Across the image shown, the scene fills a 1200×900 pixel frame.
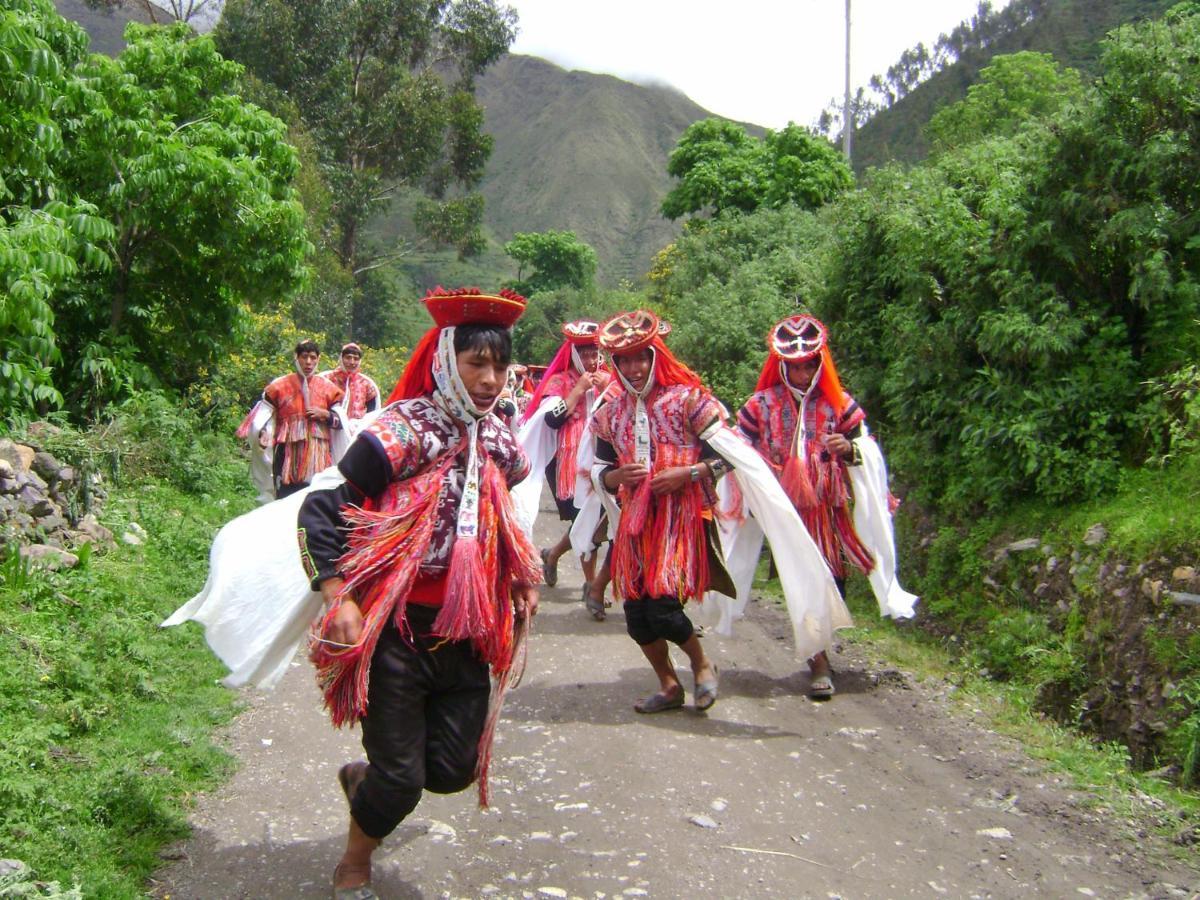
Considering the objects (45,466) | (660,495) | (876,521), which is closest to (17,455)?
(45,466)

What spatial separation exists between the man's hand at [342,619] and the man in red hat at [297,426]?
6.26 meters

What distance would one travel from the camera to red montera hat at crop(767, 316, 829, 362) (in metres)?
6.56

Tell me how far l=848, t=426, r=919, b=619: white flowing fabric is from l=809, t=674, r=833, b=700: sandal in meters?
0.67

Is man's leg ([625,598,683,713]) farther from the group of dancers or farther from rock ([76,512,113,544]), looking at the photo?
rock ([76,512,113,544])

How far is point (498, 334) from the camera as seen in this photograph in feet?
12.3

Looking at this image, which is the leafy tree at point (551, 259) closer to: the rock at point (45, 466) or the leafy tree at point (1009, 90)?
the leafy tree at point (1009, 90)

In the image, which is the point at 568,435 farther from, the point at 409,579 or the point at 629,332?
the point at 409,579

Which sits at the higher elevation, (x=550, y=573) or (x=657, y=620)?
(x=657, y=620)

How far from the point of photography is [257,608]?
152 inches

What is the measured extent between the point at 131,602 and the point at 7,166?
3.68 m

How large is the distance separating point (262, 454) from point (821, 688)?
21.1ft

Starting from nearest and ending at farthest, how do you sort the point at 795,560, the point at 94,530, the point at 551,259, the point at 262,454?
→ the point at 795,560
the point at 94,530
the point at 262,454
the point at 551,259

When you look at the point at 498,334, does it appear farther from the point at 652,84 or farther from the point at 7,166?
the point at 652,84

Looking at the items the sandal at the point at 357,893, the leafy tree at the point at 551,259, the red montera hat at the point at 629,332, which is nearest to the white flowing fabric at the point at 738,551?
the red montera hat at the point at 629,332
